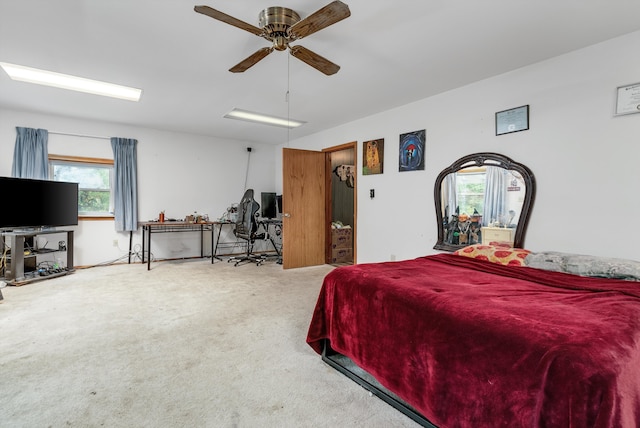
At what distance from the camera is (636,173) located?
86.8 inches

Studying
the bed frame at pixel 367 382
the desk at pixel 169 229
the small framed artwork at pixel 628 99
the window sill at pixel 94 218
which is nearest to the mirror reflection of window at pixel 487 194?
the small framed artwork at pixel 628 99

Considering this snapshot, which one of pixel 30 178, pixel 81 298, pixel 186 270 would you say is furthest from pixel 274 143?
pixel 81 298

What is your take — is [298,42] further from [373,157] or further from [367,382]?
[367,382]

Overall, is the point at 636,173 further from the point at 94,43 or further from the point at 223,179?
the point at 223,179

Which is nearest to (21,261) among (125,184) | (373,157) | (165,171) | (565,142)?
(125,184)

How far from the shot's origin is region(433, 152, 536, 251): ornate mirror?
2.80 m

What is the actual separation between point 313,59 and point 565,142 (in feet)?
7.40

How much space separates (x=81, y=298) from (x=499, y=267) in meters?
4.21

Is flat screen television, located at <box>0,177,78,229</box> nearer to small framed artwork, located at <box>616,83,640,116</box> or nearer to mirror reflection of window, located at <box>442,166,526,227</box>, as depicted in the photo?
mirror reflection of window, located at <box>442,166,526,227</box>

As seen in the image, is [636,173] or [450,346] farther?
[636,173]

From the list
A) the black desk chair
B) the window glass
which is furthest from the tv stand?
the black desk chair

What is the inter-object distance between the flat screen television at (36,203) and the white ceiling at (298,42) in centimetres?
114

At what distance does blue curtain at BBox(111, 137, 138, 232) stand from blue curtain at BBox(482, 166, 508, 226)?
5342mm

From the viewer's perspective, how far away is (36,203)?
409 centimetres
